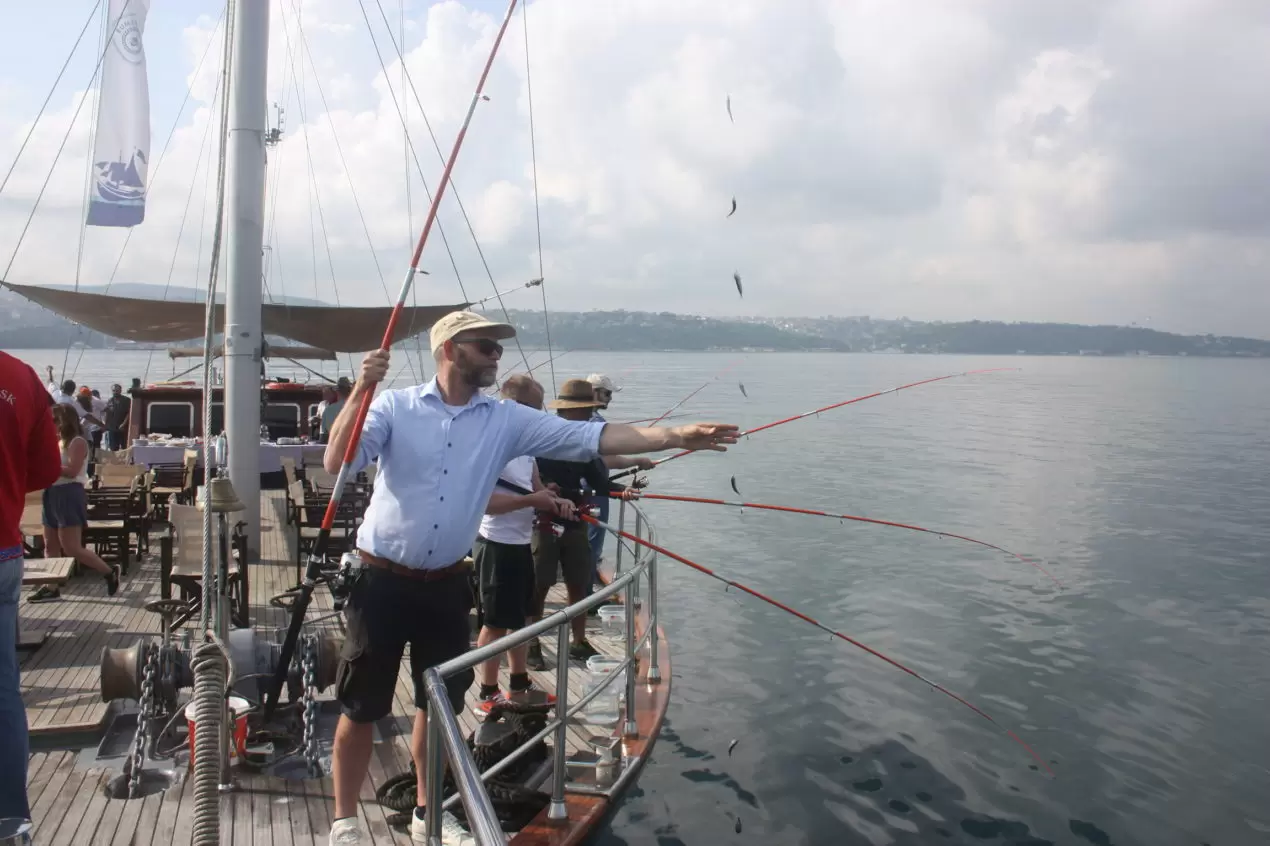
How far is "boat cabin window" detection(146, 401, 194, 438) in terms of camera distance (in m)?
15.8

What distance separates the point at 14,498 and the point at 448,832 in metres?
1.98

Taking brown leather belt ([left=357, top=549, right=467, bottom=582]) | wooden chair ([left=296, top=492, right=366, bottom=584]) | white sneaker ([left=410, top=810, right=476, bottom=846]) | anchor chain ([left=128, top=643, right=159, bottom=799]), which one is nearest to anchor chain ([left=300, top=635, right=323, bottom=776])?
anchor chain ([left=128, top=643, right=159, bottom=799])

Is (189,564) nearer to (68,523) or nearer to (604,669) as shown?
(68,523)

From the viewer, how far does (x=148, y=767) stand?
14.8 feet

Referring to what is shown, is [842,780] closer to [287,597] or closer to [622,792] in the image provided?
[622,792]

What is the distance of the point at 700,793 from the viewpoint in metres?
7.05

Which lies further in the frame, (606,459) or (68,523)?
(68,523)

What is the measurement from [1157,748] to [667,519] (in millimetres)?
12678

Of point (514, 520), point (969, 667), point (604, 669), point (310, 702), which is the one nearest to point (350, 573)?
point (310, 702)

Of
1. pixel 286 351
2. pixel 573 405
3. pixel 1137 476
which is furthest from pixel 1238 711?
pixel 1137 476

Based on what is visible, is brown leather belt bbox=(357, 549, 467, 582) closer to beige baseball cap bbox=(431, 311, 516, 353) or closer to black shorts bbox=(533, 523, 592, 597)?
beige baseball cap bbox=(431, 311, 516, 353)

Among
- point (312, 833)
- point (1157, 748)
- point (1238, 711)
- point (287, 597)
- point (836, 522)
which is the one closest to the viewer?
point (312, 833)

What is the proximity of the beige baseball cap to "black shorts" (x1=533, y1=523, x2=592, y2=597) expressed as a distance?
2.86 metres

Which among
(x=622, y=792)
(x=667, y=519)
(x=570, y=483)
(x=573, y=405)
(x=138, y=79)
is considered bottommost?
(x=667, y=519)
